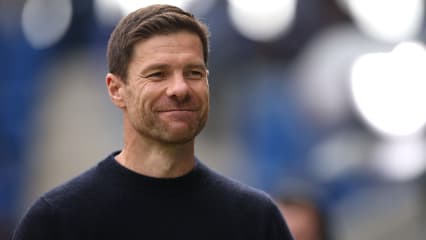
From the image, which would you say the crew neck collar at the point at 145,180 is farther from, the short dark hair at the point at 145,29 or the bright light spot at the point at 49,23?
the bright light spot at the point at 49,23

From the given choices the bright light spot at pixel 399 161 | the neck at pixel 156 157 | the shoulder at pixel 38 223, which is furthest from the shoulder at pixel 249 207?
the bright light spot at pixel 399 161

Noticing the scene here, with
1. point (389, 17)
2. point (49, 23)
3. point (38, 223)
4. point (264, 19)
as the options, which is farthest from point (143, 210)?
point (389, 17)

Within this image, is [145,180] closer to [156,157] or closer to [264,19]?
[156,157]

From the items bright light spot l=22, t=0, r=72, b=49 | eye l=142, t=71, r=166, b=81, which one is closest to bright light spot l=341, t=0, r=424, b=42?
bright light spot l=22, t=0, r=72, b=49

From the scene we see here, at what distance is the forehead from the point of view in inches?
115

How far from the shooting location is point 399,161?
8.02 m

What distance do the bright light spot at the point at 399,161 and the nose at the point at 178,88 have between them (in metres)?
5.26

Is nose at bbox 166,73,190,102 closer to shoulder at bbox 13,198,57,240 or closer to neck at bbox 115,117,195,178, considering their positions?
neck at bbox 115,117,195,178

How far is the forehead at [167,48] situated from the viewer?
2918 mm

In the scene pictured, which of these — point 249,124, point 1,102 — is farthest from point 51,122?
point 249,124

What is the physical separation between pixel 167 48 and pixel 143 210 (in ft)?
1.26

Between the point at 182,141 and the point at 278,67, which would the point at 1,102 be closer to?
the point at 278,67

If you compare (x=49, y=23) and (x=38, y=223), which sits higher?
(x=38, y=223)

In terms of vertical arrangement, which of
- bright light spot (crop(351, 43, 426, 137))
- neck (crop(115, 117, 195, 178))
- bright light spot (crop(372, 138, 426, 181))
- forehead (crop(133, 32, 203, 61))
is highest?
forehead (crop(133, 32, 203, 61))
